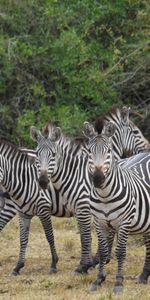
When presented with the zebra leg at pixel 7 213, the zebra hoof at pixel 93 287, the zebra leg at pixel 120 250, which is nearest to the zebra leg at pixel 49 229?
the zebra leg at pixel 7 213

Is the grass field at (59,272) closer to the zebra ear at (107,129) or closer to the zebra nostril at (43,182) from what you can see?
the zebra nostril at (43,182)

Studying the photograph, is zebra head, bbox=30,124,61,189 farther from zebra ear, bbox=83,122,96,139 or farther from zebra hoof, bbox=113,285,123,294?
zebra hoof, bbox=113,285,123,294

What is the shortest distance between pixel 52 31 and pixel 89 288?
34.5ft

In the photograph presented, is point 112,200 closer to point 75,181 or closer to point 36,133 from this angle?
point 36,133

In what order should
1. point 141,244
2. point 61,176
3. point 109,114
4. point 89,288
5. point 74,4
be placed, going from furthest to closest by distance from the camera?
point 74,4 → point 141,244 → point 109,114 → point 61,176 → point 89,288

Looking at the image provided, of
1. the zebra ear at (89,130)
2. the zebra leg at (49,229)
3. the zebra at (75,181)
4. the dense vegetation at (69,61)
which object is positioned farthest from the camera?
the dense vegetation at (69,61)

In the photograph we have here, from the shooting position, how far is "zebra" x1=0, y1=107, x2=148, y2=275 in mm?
10320

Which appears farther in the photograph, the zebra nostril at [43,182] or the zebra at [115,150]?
the zebra at [115,150]

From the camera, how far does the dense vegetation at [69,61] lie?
16.8m

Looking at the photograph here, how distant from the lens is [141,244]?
40.7 feet

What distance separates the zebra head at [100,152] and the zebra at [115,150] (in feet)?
6.42

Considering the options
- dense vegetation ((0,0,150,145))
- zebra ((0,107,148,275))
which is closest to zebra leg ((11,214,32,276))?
zebra ((0,107,148,275))

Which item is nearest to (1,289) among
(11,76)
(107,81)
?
(107,81)

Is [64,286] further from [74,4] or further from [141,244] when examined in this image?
[74,4]
